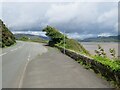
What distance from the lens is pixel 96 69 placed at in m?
15.6

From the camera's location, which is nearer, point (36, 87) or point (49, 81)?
point (36, 87)

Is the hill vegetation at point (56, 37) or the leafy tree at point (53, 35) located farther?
the leafy tree at point (53, 35)

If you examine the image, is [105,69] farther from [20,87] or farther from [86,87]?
[20,87]

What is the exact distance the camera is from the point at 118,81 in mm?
11328

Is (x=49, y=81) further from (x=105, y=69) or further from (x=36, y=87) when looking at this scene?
(x=105, y=69)

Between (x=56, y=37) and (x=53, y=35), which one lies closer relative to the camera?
(x=56, y=37)

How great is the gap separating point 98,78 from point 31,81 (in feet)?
9.88

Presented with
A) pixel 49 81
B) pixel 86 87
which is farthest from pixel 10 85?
pixel 86 87

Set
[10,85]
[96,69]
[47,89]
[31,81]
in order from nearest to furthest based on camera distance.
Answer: [47,89] → [10,85] → [31,81] → [96,69]

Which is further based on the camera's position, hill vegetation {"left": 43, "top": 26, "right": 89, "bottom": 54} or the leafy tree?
the leafy tree

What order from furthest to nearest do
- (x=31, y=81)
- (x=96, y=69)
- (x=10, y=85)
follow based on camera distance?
1. (x=96, y=69)
2. (x=31, y=81)
3. (x=10, y=85)

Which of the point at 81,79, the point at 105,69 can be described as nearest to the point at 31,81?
the point at 81,79

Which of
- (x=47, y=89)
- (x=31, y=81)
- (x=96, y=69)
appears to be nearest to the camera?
(x=47, y=89)

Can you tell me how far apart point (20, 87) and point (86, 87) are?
2585mm
